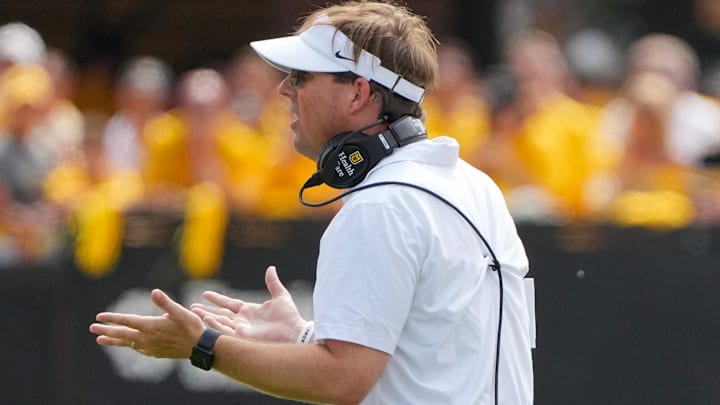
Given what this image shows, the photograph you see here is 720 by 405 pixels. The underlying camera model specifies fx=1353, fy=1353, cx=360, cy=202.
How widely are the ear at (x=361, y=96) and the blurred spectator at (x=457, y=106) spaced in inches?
175

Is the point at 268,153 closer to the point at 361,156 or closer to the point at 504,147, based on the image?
the point at 504,147

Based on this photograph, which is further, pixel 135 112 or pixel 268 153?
pixel 135 112

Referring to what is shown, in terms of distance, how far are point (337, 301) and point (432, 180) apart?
1.33 ft

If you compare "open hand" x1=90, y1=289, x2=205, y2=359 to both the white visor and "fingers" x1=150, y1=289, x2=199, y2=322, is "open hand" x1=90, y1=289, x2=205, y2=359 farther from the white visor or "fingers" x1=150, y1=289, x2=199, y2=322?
the white visor

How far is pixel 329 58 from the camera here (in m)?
3.50

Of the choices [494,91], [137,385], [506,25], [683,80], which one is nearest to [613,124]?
[683,80]

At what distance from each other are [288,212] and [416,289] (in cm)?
426

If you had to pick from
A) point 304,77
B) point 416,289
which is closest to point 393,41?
point 304,77

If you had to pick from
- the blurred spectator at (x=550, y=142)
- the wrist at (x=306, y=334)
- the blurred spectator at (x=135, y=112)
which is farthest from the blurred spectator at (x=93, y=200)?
the wrist at (x=306, y=334)

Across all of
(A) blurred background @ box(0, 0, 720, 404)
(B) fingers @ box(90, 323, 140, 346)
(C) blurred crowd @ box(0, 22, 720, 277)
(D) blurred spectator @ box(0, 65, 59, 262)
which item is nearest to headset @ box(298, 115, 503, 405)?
(B) fingers @ box(90, 323, 140, 346)

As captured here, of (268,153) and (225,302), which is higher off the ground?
(268,153)

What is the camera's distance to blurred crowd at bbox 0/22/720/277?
24.1ft

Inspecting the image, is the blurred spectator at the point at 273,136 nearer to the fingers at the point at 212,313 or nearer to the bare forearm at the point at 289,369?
the fingers at the point at 212,313

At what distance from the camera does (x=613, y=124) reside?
8.05m
